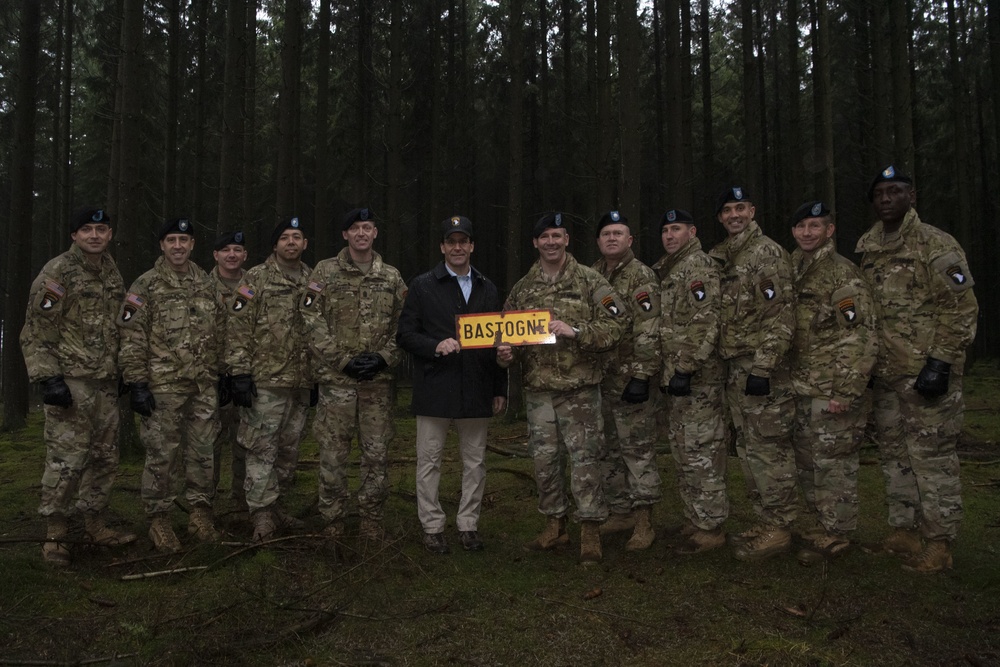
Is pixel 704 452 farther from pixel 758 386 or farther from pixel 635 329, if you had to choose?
pixel 635 329

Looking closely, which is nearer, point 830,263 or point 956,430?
point 956,430

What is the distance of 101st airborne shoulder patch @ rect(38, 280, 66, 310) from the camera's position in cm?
585

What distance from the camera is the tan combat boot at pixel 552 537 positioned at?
246 inches

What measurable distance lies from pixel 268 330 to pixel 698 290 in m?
3.92

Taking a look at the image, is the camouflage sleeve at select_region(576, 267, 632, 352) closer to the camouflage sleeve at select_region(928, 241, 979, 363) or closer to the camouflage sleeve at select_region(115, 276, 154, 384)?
the camouflage sleeve at select_region(928, 241, 979, 363)

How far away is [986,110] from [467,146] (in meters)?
20.9

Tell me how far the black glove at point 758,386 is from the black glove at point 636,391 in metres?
0.84

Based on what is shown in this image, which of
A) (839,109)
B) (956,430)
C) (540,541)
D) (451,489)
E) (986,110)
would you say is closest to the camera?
(956,430)

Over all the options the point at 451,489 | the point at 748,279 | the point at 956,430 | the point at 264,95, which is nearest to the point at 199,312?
the point at 451,489

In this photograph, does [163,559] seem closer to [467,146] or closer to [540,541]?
[540,541]

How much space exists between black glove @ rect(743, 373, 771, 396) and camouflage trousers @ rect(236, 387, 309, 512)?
409 centimetres

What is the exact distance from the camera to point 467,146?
2697 cm

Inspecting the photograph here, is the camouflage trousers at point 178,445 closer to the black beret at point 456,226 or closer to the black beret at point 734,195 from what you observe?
the black beret at point 456,226

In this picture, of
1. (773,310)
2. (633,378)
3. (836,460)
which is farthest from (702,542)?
(773,310)
